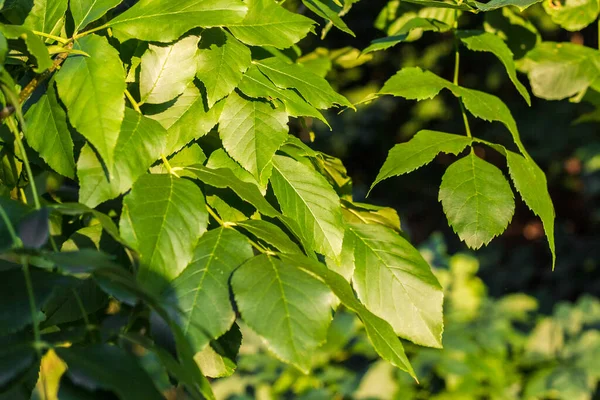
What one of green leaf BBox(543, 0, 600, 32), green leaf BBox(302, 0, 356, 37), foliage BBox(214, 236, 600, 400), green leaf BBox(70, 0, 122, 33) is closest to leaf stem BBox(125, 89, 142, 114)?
green leaf BBox(70, 0, 122, 33)

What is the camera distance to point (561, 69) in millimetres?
1560

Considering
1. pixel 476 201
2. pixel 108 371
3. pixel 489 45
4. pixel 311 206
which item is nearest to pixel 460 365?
pixel 489 45

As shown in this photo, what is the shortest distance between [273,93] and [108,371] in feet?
1.55

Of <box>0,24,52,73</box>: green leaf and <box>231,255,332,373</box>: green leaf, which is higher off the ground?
<box>0,24,52,73</box>: green leaf

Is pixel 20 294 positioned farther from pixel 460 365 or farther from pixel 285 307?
pixel 460 365

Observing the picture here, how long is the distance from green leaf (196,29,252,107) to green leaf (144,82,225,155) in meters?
0.04

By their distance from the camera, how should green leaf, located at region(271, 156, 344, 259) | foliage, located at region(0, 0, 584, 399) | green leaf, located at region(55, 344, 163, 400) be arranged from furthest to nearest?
green leaf, located at region(271, 156, 344, 259) → foliage, located at region(0, 0, 584, 399) → green leaf, located at region(55, 344, 163, 400)

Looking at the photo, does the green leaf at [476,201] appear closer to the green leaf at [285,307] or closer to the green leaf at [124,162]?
the green leaf at [285,307]

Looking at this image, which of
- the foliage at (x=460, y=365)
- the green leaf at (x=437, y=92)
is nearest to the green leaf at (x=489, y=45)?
the green leaf at (x=437, y=92)

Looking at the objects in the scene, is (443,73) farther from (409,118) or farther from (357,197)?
(357,197)

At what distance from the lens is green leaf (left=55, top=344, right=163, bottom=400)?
0.67 m

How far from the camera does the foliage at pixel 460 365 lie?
9.87 ft

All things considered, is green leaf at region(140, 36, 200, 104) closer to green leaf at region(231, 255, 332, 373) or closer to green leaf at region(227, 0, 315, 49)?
green leaf at region(227, 0, 315, 49)

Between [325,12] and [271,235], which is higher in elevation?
[325,12]
